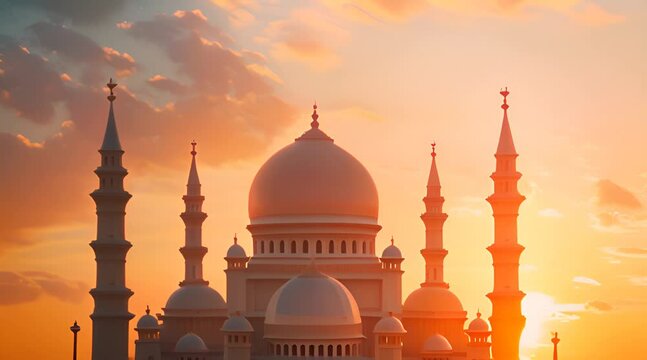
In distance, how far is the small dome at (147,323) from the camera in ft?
339

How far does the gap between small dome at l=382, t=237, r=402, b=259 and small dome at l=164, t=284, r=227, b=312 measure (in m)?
9.40

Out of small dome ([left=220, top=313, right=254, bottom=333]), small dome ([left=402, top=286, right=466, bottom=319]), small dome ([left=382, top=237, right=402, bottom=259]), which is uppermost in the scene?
small dome ([left=382, top=237, right=402, bottom=259])

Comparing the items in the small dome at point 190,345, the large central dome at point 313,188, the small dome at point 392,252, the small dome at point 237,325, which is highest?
the large central dome at point 313,188

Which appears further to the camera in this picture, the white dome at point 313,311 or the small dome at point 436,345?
the small dome at point 436,345

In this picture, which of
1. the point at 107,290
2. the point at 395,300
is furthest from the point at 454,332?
the point at 107,290

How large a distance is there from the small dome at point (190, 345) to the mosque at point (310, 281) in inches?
2.1

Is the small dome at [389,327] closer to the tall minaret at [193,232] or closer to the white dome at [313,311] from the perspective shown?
the white dome at [313,311]

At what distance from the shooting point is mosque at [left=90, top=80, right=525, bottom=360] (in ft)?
324

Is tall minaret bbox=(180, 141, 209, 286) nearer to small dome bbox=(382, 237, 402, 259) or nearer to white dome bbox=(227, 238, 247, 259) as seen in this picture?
white dome bbox=(227, 238, 247, 259)

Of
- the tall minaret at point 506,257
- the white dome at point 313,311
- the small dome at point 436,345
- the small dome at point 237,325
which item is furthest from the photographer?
the small dome at point 436,345

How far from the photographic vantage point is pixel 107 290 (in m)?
98.8

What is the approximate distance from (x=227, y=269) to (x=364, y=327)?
812 centimetres

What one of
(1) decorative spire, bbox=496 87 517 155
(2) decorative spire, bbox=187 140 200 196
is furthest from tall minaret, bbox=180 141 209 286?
(1) decorative spire, bbox=496 87 517 155

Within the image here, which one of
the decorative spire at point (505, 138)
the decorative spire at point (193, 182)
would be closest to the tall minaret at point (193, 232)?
the decorative spire at point (193, 182)
